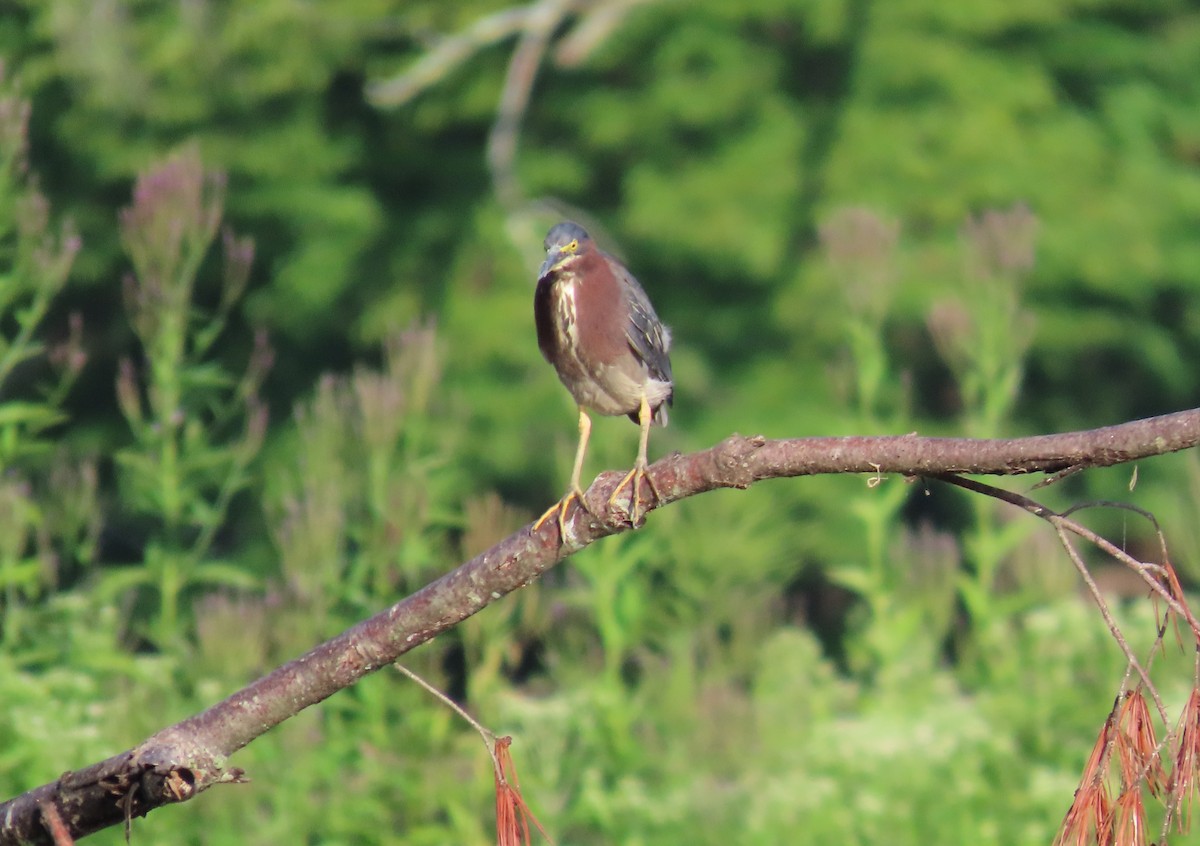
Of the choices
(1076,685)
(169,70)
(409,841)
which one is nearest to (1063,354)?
(1076,685)

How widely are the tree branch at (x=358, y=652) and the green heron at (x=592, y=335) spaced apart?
77 centimetres

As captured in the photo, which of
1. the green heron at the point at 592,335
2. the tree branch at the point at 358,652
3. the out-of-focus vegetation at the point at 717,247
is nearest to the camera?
the tree branch at the point at 358,652

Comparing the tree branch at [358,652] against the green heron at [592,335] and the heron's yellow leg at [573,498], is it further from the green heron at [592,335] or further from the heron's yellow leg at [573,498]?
the green heron at [592,335]

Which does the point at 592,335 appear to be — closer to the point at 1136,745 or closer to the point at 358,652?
the point at 358,652

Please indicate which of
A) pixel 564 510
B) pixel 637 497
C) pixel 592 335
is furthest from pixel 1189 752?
pixel 592 335

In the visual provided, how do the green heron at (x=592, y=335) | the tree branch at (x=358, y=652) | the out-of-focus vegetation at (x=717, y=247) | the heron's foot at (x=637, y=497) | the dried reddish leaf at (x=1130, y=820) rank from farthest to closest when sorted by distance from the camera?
1. the out-of-focus vegetation at (x=717, y=247)
2. the green heron at (x=592, y=335)
3. the heron's foot at (x=637, y=497)
4. the tree branch at (x=358, y=652)
5. the dried reddish leaf at (x=1130, y=820)

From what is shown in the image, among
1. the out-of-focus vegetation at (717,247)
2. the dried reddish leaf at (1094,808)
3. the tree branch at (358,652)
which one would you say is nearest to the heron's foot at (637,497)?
the tree branch at (358,652)

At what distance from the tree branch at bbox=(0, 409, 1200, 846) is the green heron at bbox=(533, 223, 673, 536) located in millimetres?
774

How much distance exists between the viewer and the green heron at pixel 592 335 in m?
2.94

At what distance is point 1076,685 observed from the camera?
426 cm

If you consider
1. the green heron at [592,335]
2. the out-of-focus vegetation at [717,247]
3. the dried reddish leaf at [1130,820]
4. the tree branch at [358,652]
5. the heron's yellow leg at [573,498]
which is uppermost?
the out-of-focus vegetation at [717,247]

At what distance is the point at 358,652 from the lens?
81.2 inches

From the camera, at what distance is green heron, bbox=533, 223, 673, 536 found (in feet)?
9.66

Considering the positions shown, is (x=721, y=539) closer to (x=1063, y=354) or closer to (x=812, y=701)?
(x=812, y=701)
